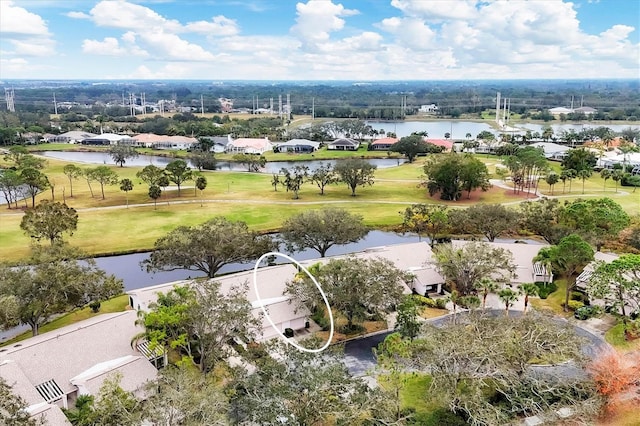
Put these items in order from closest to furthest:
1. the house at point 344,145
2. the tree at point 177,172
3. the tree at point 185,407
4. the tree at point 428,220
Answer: the tree at point 185,407
the tree at point 428,220
the tree at point 177,172
the house at point 344,145

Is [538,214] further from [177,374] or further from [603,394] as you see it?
[177,374]

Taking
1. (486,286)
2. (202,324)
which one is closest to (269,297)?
(202,324)

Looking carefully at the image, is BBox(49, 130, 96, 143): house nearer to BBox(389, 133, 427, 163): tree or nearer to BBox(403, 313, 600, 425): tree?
BBox(389, 133, 427, 163): tree

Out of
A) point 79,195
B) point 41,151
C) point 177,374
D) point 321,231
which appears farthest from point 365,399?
point 41,151

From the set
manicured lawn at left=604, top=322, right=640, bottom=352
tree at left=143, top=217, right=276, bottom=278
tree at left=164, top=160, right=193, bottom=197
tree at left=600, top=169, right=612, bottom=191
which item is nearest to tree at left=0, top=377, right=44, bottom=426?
tree at left=143, top=217, right=276, bottom=278

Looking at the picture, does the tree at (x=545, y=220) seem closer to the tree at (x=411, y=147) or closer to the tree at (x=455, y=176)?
the tree at (x=455, y=176)

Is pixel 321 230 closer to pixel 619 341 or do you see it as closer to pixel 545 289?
pixel 545 289

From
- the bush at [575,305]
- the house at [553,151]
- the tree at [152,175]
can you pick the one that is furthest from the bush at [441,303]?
the house at [553,151]
